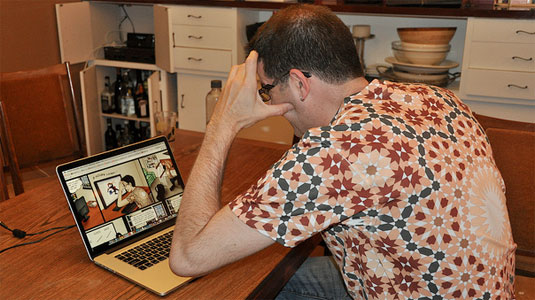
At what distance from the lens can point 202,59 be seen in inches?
123

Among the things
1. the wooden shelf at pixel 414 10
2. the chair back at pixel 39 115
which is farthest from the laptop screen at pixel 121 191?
the wooden shelf at pixel 414 10

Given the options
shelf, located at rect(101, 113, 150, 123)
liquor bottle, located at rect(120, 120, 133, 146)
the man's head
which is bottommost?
liquor bottle, located at rect(120, 120, 133, 146)

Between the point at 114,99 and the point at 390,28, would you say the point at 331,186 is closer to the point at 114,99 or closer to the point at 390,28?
the point at 390,28

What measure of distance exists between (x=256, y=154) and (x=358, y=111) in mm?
805

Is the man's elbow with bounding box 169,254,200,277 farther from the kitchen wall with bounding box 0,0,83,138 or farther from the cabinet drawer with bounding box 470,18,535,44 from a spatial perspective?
the kitchen wall with bounding box 0,0,83,138

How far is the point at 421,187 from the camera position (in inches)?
35.7

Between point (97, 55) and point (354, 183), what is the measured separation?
10.2 ft

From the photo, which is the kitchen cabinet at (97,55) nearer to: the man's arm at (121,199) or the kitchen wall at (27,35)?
the kitchen wall at (27,35)

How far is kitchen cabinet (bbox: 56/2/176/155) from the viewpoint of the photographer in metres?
3.22

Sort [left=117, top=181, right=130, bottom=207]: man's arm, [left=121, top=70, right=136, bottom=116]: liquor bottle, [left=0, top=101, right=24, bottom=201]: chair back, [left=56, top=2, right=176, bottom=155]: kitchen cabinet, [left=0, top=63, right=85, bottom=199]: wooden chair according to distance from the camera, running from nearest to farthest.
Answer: [left=117, top=181, right=130, bottom=207]: man's arm
[left=0, top=101, right=24, bottom=201]: chair back
[left=0, top=63, right=85, bottom=199]: wooden chair
[left=56, top=2, right=176, bottom=155]: kitchen cabinet
[left=121, top=70, right=136, bottom=116]: liquor bottle

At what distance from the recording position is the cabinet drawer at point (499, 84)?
249cm

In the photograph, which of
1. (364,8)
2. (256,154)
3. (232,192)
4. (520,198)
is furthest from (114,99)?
(520,198)

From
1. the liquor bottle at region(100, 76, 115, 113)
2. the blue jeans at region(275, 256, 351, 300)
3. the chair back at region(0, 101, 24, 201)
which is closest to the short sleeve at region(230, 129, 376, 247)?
the blue jeans at region(275, 256, 351, 300)

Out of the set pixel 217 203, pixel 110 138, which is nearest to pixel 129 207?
pixel 217 203
